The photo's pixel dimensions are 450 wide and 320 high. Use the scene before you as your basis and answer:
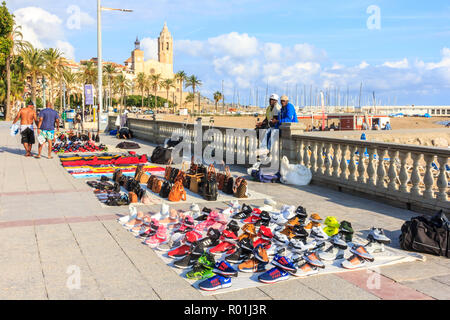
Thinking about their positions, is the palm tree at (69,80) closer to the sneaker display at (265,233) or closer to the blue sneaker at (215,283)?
the sneaker display at (265,233)

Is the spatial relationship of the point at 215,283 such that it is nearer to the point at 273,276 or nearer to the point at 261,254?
the point at 273,276

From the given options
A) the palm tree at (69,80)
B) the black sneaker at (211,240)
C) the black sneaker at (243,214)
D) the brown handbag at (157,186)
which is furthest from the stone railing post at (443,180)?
the palm tree at (69,80)

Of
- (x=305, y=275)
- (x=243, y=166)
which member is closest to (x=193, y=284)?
(x=305, y=275)

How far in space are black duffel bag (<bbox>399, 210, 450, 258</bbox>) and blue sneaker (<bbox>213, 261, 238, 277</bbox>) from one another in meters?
2.51

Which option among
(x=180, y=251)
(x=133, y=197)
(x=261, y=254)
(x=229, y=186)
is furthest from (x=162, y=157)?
(x=261, y=254)

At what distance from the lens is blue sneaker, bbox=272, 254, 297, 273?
16.6 feet

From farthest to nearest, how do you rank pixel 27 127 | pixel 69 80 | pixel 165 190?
pixel 69 80 → pixel 27 127 → pixel 165 190

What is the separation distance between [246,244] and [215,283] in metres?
1.04

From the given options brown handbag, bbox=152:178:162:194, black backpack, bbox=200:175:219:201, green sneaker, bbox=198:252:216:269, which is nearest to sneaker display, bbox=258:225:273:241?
green sneaker, bbox=198:252:216:269

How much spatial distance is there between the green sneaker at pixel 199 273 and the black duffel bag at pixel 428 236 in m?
2.73

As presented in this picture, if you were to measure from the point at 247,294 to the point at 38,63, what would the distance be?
68959 millimetres

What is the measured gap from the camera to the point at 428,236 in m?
5.95

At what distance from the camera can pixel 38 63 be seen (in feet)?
217

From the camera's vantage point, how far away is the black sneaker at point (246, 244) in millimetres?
5535
